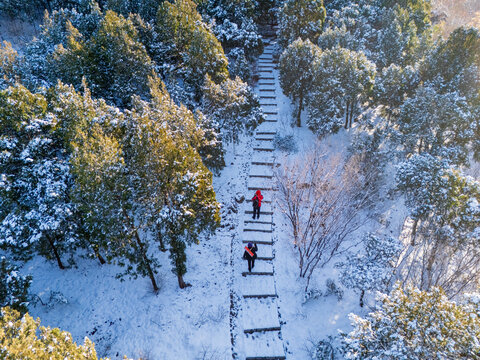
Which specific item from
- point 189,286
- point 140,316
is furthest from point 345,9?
point 140,316

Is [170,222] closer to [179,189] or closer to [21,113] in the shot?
[179,189]

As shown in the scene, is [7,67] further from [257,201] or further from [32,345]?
[32,345]

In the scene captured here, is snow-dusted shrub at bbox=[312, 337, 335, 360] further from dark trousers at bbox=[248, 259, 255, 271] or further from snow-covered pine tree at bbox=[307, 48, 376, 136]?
snow-covered pine tree at bbox=[307, 48, 376, 136]

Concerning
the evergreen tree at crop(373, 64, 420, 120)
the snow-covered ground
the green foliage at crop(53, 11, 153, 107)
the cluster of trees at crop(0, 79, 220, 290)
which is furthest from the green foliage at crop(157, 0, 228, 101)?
the evergreen tree at crop(373, 64, 420, 120)

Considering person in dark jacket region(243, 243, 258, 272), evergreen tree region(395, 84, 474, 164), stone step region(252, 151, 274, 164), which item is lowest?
person in dark jacket region(243, 243, 258, 272)

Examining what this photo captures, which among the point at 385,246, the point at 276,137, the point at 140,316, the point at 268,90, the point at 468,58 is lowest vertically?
the point at 140,316

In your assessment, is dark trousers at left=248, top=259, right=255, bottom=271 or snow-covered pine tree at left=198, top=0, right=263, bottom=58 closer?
dark trousers at left=248, top=259, right=255, bottom=271

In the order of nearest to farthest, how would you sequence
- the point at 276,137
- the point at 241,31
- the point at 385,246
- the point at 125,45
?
the point at 385,246
the point at 125,45
the point at 276,137
the point at 241,31

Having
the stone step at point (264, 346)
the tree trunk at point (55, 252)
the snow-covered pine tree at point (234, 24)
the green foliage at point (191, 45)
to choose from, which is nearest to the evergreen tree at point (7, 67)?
the green foliage at point (191, 45)
